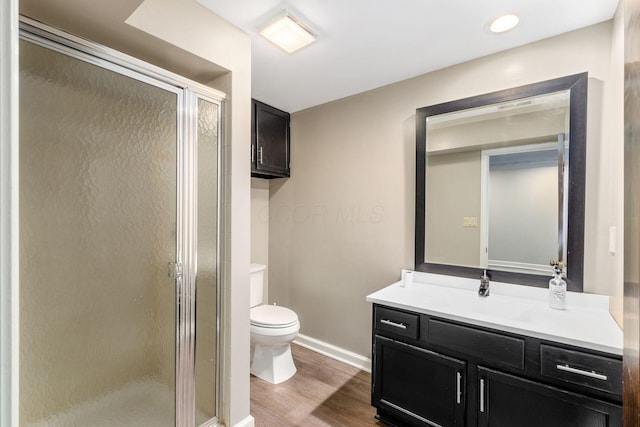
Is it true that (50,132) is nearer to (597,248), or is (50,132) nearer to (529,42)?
(529,42)

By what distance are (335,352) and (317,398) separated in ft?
1.95

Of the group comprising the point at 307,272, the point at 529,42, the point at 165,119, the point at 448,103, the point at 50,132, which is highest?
the point at 529,42

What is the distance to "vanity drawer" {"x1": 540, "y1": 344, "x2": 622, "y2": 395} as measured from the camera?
120 cm

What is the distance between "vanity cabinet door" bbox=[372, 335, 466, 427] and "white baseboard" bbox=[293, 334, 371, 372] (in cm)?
64

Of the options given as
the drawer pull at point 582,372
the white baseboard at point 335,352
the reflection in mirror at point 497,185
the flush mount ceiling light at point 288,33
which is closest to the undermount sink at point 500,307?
the reflection in mirror at point 497,185

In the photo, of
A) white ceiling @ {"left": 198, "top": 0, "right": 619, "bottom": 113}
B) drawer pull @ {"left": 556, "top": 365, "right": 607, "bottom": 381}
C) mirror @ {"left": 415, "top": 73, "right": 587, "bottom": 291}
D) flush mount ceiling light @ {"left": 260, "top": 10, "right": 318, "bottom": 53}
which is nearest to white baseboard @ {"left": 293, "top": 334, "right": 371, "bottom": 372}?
mirror @ {"left": 415, "top": 73, "right": 587, "bottom": 291}

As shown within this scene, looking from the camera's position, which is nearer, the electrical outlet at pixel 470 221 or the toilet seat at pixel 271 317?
the electrical outlet at pixel 470 221

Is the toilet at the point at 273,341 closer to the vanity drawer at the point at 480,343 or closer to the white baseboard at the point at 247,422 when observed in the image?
the white baseboard at the point at 247,422

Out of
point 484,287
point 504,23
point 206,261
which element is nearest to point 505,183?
point 484,287

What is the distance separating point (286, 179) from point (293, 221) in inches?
17.5

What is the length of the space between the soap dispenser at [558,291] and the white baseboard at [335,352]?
1422 millimetres

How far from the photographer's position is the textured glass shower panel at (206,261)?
1663 millimetres

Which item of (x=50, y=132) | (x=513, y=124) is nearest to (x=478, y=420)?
(x=513, y=124)

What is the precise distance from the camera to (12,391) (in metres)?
0.34
